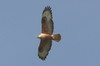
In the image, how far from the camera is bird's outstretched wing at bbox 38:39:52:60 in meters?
16.3

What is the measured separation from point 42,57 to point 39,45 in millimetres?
931

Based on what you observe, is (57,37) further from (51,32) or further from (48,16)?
(48,16)

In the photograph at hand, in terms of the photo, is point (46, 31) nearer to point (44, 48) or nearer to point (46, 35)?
Answer: point (46, 35)

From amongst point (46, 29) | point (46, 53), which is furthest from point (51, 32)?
point (46, 53)

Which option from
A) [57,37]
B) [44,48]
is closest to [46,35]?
[57,37]

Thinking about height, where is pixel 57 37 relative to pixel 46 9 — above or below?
below

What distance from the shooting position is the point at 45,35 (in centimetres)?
1591

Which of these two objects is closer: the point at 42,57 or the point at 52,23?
the point at 52,23

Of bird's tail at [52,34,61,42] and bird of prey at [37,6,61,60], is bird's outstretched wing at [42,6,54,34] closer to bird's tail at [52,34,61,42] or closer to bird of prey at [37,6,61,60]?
bird of prey at [37,6,61,60]

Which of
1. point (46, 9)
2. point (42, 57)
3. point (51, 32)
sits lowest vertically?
point (42, 57)

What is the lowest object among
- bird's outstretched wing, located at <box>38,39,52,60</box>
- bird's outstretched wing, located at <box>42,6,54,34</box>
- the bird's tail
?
bird's outstretched wing, located at <box>38,39,52,60</box>

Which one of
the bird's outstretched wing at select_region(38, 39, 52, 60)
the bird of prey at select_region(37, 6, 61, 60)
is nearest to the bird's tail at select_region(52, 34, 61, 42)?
the bird of prey at select_region(37, 6, 61, 60)

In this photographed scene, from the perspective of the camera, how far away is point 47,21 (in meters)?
16.5

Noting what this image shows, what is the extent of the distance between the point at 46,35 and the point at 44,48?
46.5 inches
